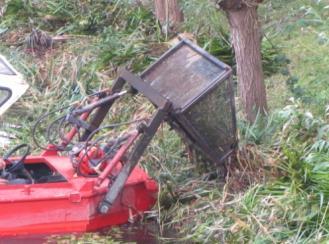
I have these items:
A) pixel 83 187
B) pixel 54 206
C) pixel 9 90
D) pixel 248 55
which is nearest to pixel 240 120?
pixel 248 55

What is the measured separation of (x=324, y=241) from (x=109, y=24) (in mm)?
7137

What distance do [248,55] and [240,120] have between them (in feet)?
2.07

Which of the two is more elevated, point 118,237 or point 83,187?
point 83,187

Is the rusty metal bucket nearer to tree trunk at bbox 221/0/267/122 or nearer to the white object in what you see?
tree trunk at bbox 221/0/267/122

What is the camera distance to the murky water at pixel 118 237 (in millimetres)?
8156

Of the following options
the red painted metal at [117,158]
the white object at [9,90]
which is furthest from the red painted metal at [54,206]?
the white object at [9,90]

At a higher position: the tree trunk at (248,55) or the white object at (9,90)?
the white object at (9,90)

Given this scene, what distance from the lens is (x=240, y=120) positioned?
30.8 ft

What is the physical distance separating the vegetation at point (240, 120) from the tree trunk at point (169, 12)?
13 cm

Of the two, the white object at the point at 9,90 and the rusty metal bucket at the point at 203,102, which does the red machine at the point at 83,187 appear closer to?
the rusty metal bucket at the point at 203,102

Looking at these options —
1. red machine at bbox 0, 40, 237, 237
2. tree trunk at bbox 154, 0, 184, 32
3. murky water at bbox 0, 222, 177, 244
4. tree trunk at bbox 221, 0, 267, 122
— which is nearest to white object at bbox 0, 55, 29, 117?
red machine at bbox 0, 40, 237, 237

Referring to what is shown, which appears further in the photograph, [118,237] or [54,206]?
[118,237]

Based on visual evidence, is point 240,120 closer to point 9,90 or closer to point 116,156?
point 116,156

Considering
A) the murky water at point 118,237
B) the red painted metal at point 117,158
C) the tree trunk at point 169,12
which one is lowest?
the murky water at point 118,237
